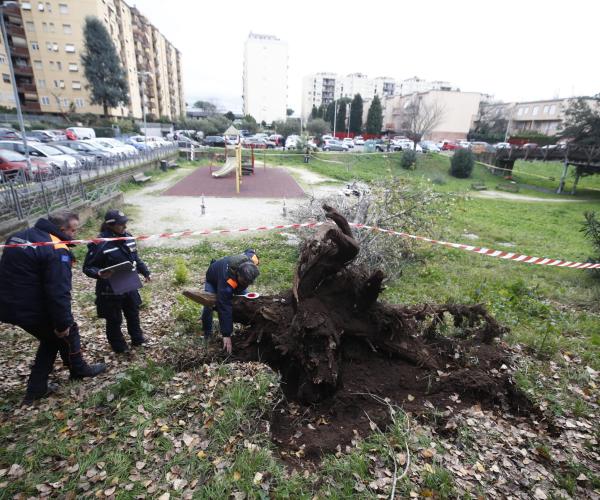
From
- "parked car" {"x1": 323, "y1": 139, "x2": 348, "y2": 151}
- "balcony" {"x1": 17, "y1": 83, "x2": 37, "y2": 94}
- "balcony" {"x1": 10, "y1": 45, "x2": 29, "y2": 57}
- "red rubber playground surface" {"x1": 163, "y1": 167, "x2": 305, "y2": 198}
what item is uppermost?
"balcony" {"x1": 10, "y1": 45, "x2": 29, "y2": 57}

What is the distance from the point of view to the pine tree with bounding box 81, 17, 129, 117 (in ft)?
137

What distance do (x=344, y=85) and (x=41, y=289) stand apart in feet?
397

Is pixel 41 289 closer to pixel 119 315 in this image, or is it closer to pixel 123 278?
pixel 123 278

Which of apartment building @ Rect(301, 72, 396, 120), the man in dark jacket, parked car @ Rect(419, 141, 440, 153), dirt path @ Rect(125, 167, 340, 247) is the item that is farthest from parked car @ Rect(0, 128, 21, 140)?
apartment building @ Rect(301, 72, 396, 120)

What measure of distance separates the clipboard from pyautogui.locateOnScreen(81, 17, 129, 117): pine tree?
49299 mm

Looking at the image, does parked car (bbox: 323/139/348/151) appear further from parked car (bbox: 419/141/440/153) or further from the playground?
the playground

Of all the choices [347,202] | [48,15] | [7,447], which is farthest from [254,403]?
[48,15]

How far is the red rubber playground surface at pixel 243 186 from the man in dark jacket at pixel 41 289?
13815 mm

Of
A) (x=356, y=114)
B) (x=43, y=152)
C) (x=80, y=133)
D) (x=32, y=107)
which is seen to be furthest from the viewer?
(x=356, y=114)

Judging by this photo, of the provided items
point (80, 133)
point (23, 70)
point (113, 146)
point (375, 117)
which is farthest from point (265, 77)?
point (113, 146)

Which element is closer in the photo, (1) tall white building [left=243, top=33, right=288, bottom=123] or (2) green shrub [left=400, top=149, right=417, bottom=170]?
(2) green shrub [left=400, top=149, right=417, bottom=170]

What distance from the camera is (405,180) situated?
8.95 meters

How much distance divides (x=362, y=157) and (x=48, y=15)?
143 ft

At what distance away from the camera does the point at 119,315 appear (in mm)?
4340
